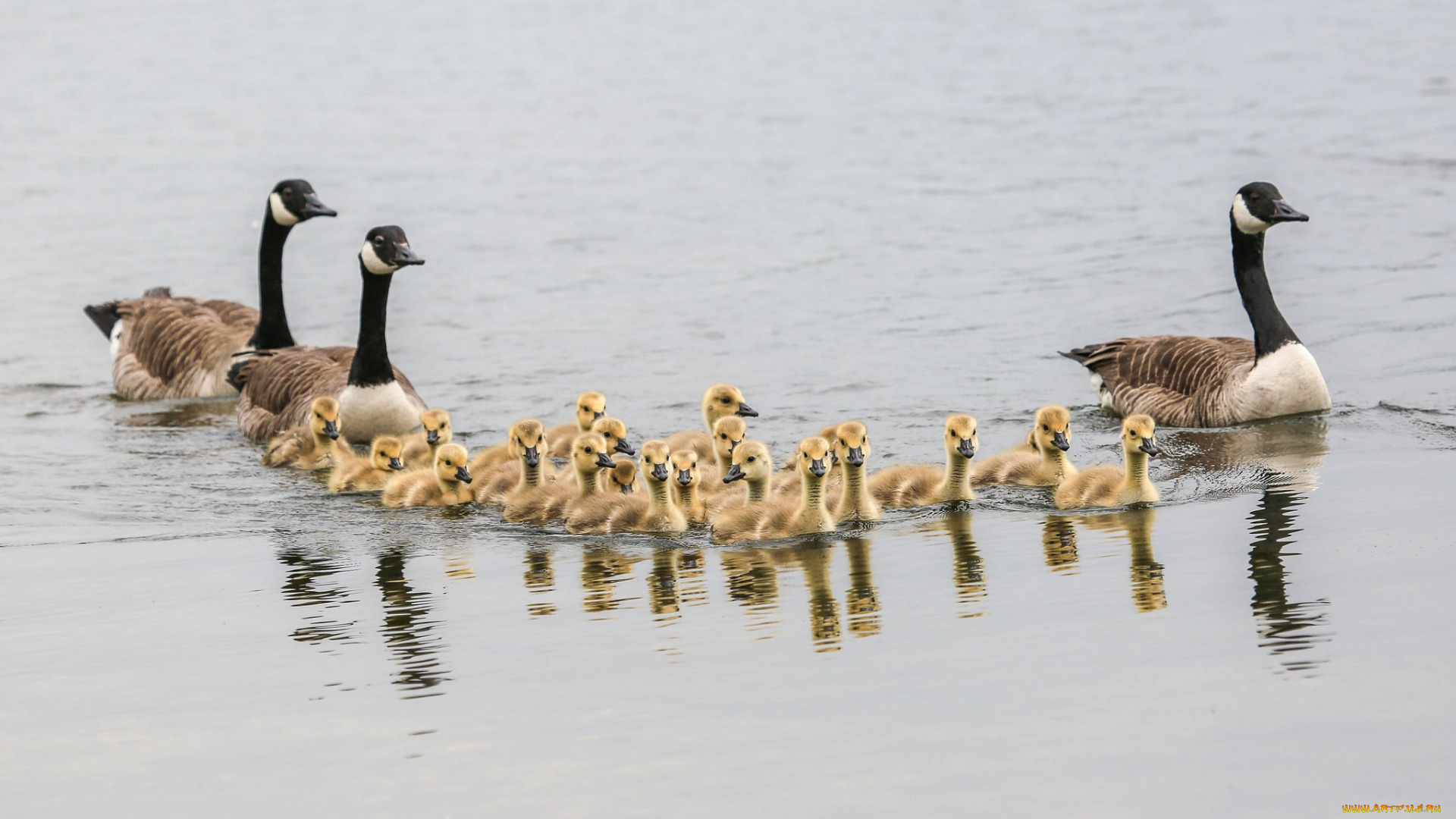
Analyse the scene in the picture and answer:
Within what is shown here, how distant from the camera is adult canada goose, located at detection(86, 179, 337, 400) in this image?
627 inches

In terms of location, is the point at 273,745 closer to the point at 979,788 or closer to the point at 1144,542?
the point at 979,788

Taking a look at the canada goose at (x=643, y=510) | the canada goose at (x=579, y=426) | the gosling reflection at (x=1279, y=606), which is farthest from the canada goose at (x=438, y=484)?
the gosling reflection at (x=1279, y=606)

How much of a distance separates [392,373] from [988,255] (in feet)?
28.1

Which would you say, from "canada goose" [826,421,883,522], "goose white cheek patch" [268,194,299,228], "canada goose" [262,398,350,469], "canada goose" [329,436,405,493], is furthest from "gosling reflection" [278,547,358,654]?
"goose white cheek patch" [268,194,299,228]

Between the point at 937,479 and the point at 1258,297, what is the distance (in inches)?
149

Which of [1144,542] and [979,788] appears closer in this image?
[979,788]

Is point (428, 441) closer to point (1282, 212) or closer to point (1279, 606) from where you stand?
point (1282, 212)

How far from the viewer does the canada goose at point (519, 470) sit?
10930 mm

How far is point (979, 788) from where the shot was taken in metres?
6.02

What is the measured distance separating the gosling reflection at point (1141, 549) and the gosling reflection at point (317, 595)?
11.2 feet

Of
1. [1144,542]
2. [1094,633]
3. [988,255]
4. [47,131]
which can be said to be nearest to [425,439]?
[1144,542]

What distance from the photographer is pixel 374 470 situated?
12.0m

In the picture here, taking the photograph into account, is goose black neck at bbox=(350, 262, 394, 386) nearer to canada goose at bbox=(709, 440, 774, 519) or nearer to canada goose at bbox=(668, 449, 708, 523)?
canada goose at bbox=(668, 449, 708, 523)

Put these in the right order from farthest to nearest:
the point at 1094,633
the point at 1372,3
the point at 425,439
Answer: the point at 1372,3 → the point at 425,439 → the point at 1094,633
